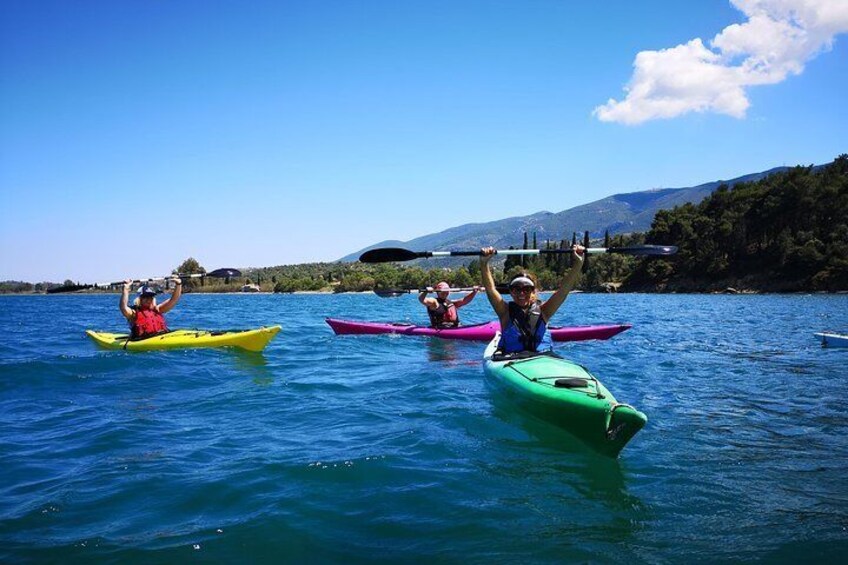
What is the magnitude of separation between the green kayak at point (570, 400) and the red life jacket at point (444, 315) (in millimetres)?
7985

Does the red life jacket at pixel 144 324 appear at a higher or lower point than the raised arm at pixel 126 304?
lower

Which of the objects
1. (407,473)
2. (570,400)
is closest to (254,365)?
(407,473)

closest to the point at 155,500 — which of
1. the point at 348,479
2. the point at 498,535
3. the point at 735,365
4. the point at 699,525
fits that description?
the point at 348,479

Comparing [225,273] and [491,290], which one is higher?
[225,273]

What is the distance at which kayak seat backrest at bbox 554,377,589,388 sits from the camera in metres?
5.68

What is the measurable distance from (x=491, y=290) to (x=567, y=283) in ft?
3.07

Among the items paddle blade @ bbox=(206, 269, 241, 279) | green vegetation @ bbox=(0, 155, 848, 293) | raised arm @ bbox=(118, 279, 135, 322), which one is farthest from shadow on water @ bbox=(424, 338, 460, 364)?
green vegetation @ bbox=(0, 155, 848, 293)

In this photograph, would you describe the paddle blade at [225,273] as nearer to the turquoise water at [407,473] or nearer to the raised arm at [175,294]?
the raised arm at [175,294]

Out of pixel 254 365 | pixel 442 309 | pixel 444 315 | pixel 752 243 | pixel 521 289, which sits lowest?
pixel 254 365

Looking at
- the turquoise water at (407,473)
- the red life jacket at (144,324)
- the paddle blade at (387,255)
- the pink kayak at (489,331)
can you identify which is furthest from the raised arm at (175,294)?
the pink kayak at (489,331)

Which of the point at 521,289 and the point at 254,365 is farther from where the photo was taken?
the point at 254,365

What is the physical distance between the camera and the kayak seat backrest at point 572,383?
18.6 ft

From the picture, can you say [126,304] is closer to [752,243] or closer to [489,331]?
[489,331]

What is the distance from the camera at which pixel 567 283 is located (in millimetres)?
6730
